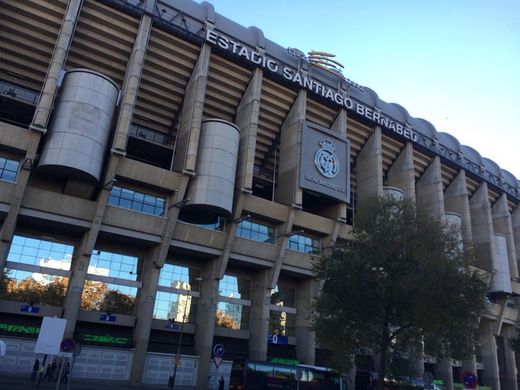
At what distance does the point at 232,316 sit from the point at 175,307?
5.87m

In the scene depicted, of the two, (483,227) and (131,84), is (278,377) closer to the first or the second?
(131,84)

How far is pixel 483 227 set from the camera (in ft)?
204

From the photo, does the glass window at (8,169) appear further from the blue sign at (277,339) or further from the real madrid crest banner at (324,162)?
the blue sign at (277,339)

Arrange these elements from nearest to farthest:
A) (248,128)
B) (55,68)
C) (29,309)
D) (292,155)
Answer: (29,309)
(55,68)
(248,128)
(292,155)

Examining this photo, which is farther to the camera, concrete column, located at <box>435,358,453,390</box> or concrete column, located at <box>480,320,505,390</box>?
concrete column, located at <box>480,320,505,390</box>

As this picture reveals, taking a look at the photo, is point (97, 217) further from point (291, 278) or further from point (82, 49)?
point (291, 278)

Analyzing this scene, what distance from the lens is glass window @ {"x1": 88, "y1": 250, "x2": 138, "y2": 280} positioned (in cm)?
3666

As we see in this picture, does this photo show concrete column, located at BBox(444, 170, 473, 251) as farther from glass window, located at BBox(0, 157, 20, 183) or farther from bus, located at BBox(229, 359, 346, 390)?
glass window, located at BBox(0, 157, 20, 183)

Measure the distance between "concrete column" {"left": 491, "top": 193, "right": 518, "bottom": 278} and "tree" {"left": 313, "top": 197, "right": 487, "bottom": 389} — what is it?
4757 cm

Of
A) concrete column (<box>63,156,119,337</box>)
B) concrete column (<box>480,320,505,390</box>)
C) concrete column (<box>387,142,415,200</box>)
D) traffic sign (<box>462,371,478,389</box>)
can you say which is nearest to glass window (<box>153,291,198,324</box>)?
concrete column (<box>63,156,119,337</box>)

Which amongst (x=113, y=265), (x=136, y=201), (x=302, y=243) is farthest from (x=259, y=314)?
(x=136, y=201)

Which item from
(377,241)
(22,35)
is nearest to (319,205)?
(377,241)

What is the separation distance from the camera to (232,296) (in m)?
42.4

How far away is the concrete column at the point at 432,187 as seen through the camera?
181ft
